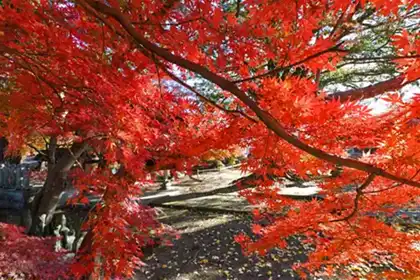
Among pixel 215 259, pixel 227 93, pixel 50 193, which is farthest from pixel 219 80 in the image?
pixel 50 193

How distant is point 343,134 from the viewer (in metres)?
2.23

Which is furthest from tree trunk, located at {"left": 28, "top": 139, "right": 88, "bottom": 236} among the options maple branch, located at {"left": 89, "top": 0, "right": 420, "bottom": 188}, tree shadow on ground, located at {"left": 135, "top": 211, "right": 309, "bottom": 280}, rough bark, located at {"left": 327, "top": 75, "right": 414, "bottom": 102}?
maple branch, located at {"left": 89, "top": 0, "right": 420, "bottom": 188}

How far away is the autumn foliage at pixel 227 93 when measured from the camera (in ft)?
5.23

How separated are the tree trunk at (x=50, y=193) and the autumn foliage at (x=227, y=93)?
2579 millimetres

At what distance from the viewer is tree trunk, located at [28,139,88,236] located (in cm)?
583

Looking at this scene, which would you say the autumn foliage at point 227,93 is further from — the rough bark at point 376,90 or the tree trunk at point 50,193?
the tree trunk at point 50,193

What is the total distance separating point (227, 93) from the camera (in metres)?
2.79

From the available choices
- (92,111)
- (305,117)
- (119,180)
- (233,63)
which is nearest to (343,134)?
(305,117)

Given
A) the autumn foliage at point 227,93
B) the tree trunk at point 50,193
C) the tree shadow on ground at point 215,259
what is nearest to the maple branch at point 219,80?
the autumn foliage at point 227,93

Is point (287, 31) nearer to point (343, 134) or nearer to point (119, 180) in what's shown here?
point (343, 134)

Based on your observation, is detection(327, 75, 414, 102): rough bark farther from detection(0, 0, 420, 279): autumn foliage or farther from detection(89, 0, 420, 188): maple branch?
detection(89, 0, 420, 188): maple branch

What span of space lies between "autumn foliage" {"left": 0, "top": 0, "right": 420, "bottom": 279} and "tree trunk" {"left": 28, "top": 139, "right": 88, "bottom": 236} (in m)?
2.58

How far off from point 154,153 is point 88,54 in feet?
5.19

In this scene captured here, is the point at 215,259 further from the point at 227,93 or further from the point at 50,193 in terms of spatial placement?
the point at 227,93
